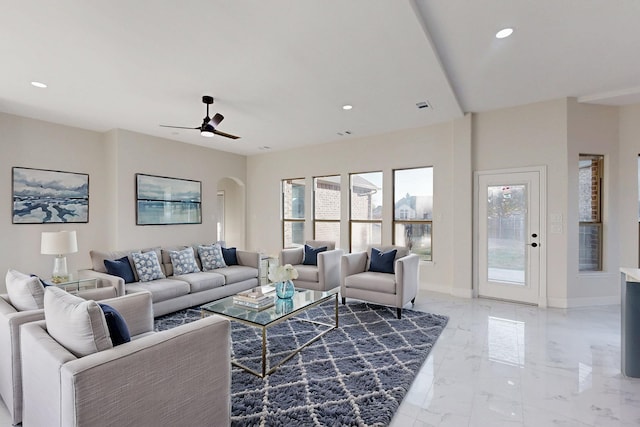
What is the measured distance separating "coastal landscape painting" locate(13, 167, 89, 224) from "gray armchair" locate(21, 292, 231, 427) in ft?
12.6

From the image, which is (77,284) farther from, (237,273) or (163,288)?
(237,273)

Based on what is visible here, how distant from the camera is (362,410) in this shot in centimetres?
212

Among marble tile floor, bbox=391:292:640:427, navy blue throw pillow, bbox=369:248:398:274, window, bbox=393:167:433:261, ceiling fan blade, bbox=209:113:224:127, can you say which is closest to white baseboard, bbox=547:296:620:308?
marble tile floor, bbox=391:292:640:427

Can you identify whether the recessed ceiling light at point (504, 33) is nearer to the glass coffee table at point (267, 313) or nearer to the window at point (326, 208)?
the glass coffee table at point (267, 313)

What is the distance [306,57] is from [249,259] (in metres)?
3.46

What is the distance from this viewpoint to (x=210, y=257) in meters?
5.02

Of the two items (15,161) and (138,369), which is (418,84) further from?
(15,161)

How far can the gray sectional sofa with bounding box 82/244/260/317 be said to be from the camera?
12.6 ft

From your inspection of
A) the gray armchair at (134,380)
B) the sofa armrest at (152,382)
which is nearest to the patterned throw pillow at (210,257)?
the gray armchair at (134,380)

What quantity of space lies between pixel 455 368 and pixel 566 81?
361 centimetres

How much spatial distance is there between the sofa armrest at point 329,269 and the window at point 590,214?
11.8 ft

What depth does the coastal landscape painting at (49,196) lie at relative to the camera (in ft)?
14.8

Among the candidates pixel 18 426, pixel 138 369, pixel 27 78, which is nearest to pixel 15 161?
pixel 27 78

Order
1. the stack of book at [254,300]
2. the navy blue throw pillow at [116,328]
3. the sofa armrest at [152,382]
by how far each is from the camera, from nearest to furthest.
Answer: the sofa armrest at [152,382] < the navy blue throw pillow at [116,328] < the stack of book at [254,300]
